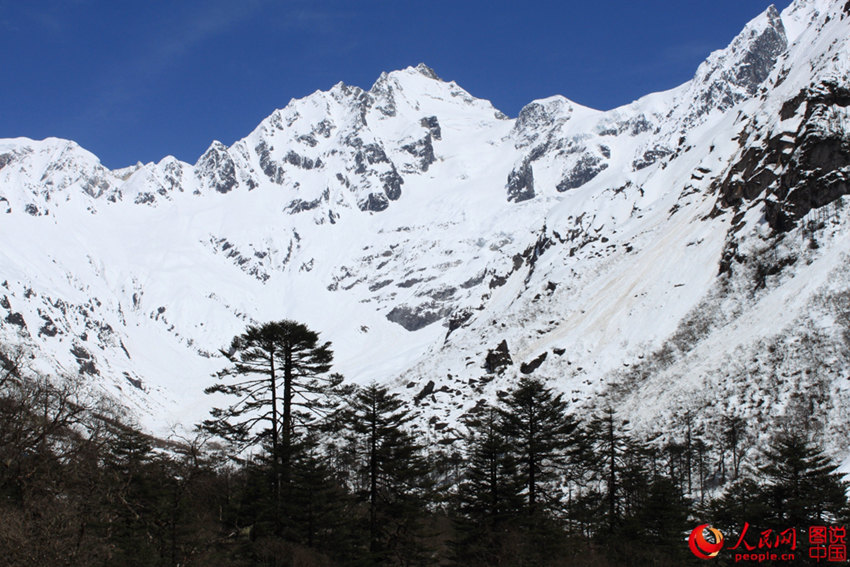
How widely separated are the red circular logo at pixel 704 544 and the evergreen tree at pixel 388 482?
1172 cm

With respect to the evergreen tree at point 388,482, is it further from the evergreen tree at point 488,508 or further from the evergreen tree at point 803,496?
the evergreen tree at point 803,496

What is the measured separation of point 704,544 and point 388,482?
1402cm

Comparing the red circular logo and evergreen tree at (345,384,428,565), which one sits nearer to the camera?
the red circular logo

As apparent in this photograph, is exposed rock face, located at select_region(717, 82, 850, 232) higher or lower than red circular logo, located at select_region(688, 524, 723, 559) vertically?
higher

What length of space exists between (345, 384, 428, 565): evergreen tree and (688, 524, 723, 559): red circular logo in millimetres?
11716

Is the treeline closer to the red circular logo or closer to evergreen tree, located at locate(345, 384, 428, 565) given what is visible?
evergreen tree, located at locate(345, 384, 428, 565)

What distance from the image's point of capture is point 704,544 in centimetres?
2800

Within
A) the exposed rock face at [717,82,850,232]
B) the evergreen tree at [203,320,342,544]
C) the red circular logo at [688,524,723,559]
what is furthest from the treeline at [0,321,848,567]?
the exposed rock face at [717,82,850,232]

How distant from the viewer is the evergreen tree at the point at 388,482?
27203 mm

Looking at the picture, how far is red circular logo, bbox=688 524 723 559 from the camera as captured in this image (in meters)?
26.7

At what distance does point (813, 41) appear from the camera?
109 meters

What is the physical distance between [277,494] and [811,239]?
6740 cm

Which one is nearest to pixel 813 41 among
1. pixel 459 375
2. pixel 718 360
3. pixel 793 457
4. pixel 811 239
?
pixel 811 239

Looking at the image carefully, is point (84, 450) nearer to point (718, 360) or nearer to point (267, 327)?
point (267, 327)
